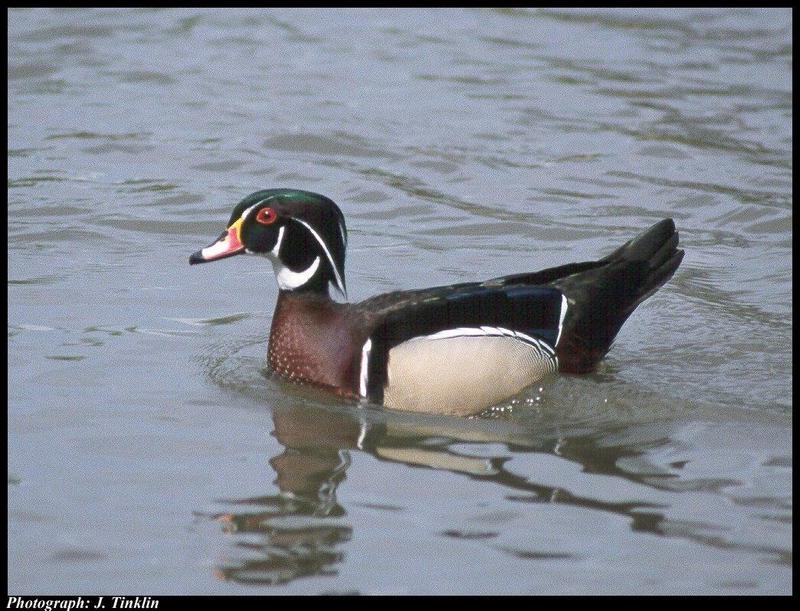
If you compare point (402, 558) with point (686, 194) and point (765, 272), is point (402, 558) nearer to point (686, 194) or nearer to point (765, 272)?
point (765, 272)

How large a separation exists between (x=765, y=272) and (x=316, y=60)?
21.7ft

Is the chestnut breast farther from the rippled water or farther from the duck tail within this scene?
the duck tail

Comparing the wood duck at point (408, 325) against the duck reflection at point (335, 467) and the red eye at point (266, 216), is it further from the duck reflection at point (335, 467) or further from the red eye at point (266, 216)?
the duck reflection at point (335, 467)

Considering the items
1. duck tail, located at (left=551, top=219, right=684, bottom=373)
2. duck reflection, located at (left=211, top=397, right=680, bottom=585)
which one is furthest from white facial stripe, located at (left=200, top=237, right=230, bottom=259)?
duck tail, located at (left=551, top=219, right=684, bottom=373)

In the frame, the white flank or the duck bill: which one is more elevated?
the duck bill

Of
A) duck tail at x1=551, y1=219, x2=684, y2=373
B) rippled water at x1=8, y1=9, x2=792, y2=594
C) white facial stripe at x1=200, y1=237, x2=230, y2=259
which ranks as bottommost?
rippled water at x1=8, y1=9, x2=792, y2=594

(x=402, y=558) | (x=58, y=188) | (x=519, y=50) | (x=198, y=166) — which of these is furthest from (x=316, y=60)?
(x=402, y=558)

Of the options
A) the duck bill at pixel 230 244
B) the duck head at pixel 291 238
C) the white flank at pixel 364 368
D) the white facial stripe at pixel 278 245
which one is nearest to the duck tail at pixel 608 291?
the white flank at pixel 364 368

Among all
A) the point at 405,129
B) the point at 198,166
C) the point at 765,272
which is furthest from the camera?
the point at 405,129

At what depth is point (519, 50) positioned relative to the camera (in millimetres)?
15297

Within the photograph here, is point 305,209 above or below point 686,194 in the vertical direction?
above

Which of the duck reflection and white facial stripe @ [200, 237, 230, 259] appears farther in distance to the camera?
white facial stripe @ [200, 237, 230, 259]

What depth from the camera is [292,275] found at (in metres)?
7.11

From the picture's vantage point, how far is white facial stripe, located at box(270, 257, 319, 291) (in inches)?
279
